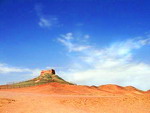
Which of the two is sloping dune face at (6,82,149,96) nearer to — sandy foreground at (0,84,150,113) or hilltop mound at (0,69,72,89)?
sandy foreground at (0,84,150,113)

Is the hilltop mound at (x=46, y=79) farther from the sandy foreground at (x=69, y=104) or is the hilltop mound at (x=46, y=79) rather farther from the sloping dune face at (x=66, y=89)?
the sandy foreground at (x=69, y=104)

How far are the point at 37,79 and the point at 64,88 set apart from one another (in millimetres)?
14721

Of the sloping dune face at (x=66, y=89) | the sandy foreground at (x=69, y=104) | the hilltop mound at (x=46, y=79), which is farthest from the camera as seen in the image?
the hilltop mound at (x=46, y=79)

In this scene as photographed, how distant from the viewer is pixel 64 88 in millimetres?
42094

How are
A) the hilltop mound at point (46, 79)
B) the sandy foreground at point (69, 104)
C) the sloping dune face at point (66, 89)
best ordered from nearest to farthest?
the sandy foreground at point (69, 104)
the sloping dune face at point (66, 89)
the hilltop mound at point (46, 79)

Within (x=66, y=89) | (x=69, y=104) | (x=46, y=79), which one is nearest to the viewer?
(x=69, y=104)

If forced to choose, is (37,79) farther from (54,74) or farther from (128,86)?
(128,86)

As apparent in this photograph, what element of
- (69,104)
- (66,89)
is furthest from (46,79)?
(69,104)

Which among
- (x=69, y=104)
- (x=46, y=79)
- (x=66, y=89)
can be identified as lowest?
(x=69, y=104)

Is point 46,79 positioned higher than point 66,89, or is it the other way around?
point 46,79

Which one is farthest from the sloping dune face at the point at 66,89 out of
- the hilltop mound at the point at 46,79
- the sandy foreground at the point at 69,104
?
the hilltop mound at the point at 46,79

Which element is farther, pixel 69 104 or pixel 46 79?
pixel 46 79

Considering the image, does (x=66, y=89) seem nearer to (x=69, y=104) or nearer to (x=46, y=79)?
(x=46, y=79)

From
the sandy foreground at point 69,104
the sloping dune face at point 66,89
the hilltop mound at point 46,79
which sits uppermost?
the hilltop mound at point 46,79
